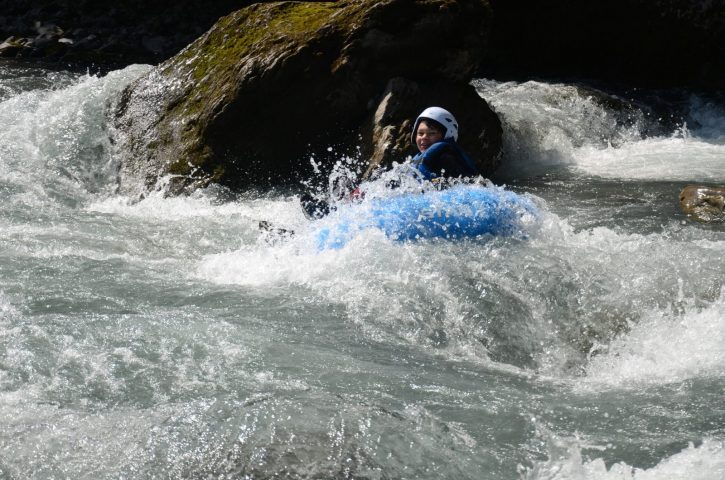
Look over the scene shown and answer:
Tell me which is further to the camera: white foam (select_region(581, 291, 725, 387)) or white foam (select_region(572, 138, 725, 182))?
white foam (select_region(572, 138, 725, 182))

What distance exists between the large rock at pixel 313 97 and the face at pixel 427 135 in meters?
1.22

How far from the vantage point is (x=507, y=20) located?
577 inches

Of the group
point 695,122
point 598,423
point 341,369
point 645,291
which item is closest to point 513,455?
point 598,423

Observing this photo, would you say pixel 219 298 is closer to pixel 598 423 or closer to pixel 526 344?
pixel 526 344

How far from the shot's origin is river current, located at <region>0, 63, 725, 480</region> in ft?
11.2

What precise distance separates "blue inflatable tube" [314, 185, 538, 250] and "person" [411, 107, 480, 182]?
478 mm

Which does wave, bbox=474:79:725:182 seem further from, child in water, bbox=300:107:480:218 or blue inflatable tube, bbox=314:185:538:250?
blue inflatable tube, bbox=314:185:538:250

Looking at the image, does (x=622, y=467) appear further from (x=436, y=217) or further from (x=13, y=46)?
(x=13, y=46)

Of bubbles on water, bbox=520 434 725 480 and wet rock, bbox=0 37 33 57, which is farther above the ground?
wet rock, bbox=0 37 33 57

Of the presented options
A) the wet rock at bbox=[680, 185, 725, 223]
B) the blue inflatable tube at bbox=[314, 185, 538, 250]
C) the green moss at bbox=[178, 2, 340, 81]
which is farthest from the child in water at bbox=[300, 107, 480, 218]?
the green moss at bbox=[178, 2, 340, 81]

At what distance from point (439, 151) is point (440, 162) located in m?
0.09

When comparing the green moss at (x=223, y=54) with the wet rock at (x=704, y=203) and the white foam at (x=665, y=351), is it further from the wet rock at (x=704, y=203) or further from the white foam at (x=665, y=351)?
the white foam at (x=665, y=351)

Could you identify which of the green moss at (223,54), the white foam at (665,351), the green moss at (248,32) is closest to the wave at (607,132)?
the green moss at (248,32)

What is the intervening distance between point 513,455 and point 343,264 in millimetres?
2403
